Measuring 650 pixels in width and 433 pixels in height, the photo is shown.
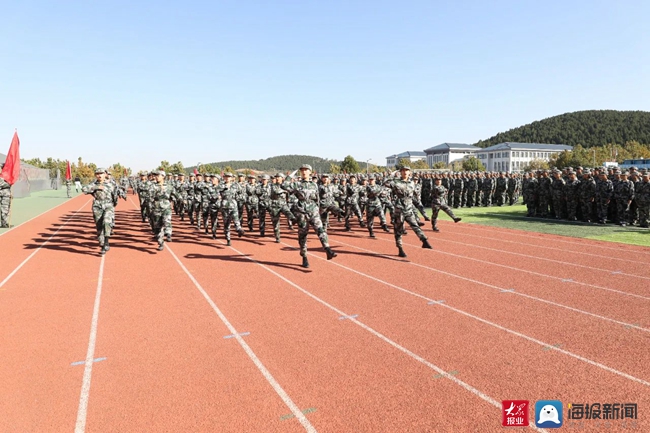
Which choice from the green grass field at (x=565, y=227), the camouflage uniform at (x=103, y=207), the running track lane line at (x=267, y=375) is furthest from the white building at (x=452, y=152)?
the running track lane line at (x=267, y=375)

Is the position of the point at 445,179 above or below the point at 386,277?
above

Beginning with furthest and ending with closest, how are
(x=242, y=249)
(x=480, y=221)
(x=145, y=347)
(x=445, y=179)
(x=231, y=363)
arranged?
(x=445, y=179) < (x=480, y=221) < (x=242, y=249) < (x=145, y=347) < (x=231, y=363)

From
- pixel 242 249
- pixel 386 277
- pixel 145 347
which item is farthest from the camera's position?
pixel 242 249

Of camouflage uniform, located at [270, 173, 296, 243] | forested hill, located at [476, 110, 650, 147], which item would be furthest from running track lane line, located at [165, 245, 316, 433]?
forested hill, located at [476, 110, 650, 147]

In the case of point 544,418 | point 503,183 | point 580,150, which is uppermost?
point 580,150

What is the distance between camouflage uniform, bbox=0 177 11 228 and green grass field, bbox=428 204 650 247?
17888mm

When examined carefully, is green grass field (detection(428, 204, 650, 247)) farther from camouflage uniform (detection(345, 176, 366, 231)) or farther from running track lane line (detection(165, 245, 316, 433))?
running track lane line (detection(165, 245, 316, 433))

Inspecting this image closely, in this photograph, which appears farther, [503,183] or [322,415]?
[503,183]

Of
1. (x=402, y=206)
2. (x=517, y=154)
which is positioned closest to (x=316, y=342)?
(x=402, y=206)

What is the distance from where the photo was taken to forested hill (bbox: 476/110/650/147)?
12569 cm

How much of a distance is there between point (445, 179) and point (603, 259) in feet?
49.4

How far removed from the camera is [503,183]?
80.1 feet

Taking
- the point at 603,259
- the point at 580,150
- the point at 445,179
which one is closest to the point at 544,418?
the point at 603,259

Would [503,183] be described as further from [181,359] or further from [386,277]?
[181,359]
